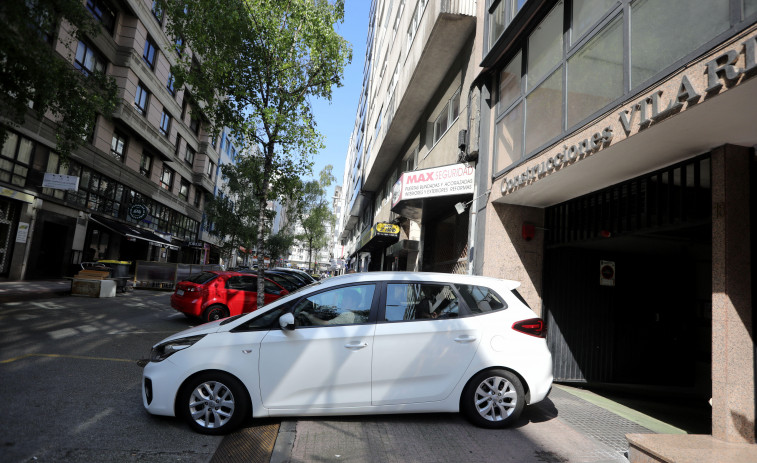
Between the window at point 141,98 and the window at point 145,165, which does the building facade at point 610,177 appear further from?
the window at point 145,165

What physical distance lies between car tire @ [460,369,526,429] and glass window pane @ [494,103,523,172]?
4.51 meters

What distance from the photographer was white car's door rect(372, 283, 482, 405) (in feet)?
14.4

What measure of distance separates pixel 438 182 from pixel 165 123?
25.4 meters

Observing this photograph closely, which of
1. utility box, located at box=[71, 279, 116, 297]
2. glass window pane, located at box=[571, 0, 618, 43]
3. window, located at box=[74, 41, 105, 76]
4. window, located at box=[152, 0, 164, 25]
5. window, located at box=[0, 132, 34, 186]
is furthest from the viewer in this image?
window, located at box=[152, 0, 164, 25]

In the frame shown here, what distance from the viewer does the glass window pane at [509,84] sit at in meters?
8.31

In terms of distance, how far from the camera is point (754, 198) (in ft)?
13.9

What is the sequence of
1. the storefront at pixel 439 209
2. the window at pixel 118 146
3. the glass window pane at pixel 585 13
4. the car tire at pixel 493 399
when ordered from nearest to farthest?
the car tire at pixel 493 399 → the glass window pane at pixel 585 13 → the storefront at pixel 439 209 → the window at pixel 118 146

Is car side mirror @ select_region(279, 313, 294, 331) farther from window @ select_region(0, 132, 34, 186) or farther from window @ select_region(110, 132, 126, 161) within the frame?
window @ select_region(110, 132, 126, 161)

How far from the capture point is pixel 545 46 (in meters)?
7.30

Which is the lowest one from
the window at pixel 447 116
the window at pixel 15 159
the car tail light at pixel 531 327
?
the car tail light at pixel 531 327

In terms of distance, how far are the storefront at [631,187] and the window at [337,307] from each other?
134 inches

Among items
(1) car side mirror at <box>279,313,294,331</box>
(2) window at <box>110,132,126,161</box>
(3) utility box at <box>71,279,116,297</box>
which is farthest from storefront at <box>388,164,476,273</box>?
(2) window at <box>110,132,126,161</box>

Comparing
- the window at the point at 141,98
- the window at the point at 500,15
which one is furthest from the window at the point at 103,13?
the window at the point at 500,15

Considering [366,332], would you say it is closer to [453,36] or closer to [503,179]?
[503,179]
